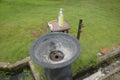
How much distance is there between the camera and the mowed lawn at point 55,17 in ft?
20.8

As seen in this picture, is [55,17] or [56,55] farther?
[55,17]

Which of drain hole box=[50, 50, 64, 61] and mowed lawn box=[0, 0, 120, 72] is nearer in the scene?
drain hole box=[50, 50, 64, 61]

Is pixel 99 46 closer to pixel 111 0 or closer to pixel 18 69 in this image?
pixel 18 69

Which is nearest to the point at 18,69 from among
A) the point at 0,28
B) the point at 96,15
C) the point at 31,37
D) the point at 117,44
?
the point at 31,37

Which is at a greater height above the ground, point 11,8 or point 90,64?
point 11,8

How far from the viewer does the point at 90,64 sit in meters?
5.86

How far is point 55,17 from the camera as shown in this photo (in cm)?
773

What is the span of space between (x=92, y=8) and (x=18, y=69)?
4.11 metres

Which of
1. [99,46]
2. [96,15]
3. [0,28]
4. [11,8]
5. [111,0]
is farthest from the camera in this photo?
[111,0]

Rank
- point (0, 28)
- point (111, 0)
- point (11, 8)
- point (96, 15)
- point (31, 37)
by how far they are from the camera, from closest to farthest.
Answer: point (31, 37)
point (0, 28)
point (96, 15)
point (11, 8)
point (111, 0)

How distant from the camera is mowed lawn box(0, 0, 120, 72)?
635cm

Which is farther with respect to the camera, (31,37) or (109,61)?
(31,37)

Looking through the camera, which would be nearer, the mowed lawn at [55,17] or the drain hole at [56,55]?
the drain hole at [56,55]

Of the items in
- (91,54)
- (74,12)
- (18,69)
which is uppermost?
(74,12)
